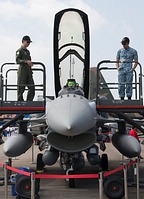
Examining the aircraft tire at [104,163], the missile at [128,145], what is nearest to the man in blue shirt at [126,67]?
the missile at [128,145]

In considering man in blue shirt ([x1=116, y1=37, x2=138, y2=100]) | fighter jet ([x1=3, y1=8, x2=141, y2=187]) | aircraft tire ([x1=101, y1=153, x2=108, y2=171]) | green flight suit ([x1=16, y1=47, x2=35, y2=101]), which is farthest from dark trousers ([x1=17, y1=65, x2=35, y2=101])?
aircraft tire ([x1=101, y1=153, x2=108, y2=171])

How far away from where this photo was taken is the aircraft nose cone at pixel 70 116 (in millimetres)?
5473

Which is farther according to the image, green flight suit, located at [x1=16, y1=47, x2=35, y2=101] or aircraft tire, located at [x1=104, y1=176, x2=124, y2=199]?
green flight suit, located at [x1=16, y1=47, x2=35, y2=101]

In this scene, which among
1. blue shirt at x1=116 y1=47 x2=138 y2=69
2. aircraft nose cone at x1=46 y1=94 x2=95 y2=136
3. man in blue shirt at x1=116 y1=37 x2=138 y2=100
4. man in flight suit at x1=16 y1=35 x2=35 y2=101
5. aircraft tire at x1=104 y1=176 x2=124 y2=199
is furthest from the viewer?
blue shirt at x1=116 y1=47 x2=138 y2=69

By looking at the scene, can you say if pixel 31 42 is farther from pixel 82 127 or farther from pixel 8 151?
pixel 82 127

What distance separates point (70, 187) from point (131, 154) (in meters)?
1.61

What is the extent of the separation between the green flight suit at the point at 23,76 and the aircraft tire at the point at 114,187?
2.97 meters

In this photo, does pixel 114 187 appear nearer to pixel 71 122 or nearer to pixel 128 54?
pixel 71 122

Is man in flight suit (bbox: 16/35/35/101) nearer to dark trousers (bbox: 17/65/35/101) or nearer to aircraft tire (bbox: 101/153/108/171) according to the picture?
dark trousers (bbox: 17/65/35/101)

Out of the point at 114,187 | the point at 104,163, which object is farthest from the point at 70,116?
the point at 104,163

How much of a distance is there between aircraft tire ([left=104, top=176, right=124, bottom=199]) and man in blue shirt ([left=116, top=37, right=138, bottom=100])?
222cm

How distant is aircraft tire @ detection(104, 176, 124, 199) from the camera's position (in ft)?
21.5

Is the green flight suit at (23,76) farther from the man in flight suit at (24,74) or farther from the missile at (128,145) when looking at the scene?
the missile at (128,145)

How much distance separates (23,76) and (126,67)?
2.51 meters
